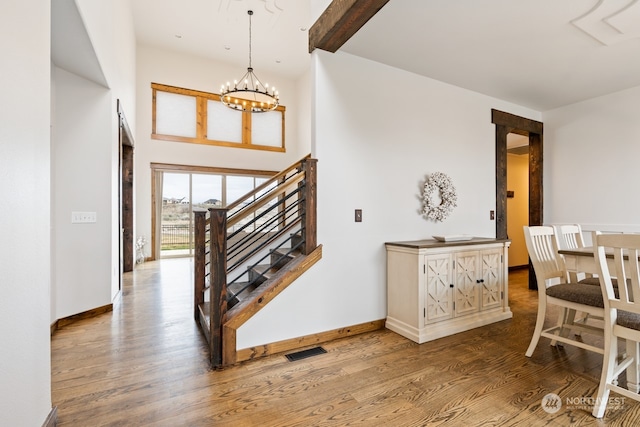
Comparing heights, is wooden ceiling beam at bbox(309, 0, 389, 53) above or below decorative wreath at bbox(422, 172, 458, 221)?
above

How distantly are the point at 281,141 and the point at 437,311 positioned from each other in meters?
6.37

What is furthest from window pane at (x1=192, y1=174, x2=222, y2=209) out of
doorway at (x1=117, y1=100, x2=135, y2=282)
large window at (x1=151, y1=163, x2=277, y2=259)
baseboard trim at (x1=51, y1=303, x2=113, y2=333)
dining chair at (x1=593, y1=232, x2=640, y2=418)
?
dining chair at (x1=593, y1=232, x2=640, y2=418)

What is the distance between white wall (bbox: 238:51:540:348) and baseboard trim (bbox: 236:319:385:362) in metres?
0.05

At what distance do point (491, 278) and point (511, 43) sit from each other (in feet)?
7.58

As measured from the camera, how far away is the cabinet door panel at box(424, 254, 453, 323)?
112 inches

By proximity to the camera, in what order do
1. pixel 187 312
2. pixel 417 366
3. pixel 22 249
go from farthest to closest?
pixel 187 312, pixel 417 366, pixel 22 249

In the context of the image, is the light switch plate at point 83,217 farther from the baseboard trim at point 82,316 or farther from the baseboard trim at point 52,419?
the baseboard trim at point 52,419

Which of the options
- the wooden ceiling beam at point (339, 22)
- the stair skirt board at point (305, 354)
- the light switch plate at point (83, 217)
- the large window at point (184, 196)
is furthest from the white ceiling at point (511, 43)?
the large window at point (184, 196)

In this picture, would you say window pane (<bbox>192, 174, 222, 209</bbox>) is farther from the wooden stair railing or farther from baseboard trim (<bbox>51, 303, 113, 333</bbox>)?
the wooden stair railing

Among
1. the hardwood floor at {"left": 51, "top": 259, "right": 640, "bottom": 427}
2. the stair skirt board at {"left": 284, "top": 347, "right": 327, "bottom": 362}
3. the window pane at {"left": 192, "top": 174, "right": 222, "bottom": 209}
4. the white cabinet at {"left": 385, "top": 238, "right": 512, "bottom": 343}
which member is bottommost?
the stair skirt board at {"left": 284, "top": 347, "right": 327, "bottom": 362}

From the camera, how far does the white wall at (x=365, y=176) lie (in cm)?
276

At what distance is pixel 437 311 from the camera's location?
9.56 feet

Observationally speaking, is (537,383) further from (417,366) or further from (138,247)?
(138,247)

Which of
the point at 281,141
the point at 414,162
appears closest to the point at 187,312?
the point at 414,162
